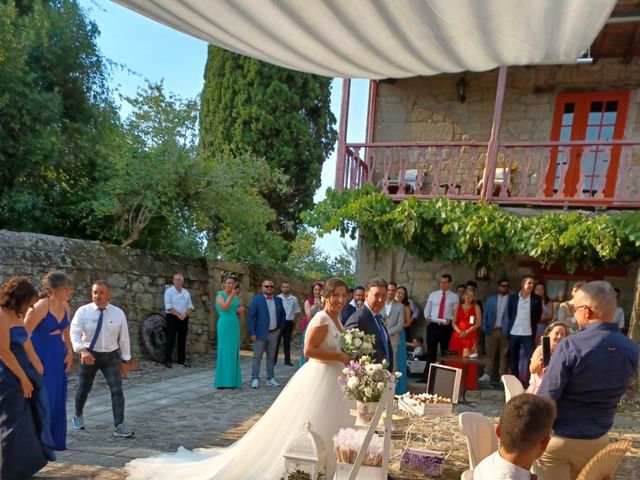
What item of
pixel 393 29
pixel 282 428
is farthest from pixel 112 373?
pixel 393 29

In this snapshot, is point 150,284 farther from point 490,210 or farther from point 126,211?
point 490,210

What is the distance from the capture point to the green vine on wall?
746cm

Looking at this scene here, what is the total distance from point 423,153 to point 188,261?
518 cm

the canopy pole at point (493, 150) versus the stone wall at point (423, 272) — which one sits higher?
the canopy pole at point (493, 150)

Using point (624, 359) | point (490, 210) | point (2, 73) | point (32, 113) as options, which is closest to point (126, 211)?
point (32, 113)

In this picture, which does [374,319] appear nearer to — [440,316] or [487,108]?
[440,316]

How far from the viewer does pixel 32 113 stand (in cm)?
929

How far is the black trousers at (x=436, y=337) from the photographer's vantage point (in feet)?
27.4

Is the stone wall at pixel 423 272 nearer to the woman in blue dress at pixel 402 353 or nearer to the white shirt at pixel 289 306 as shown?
the woman in blue dress at pixel 402 353

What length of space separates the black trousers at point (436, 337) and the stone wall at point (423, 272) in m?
0.85

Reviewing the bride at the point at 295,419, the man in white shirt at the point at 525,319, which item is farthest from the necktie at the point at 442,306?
the bride at the point at 295,419

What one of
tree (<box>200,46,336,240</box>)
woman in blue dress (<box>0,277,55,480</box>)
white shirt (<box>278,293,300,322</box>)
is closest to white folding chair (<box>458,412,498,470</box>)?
woman in blue dress (<box>0,277,55,480</box>)

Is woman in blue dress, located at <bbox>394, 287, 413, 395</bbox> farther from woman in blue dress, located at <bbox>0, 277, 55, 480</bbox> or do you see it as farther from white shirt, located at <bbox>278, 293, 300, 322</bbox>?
woman in blue dress, located at <bbox>0, 277, 55, 480</bbox>

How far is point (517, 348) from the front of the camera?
796 cm
